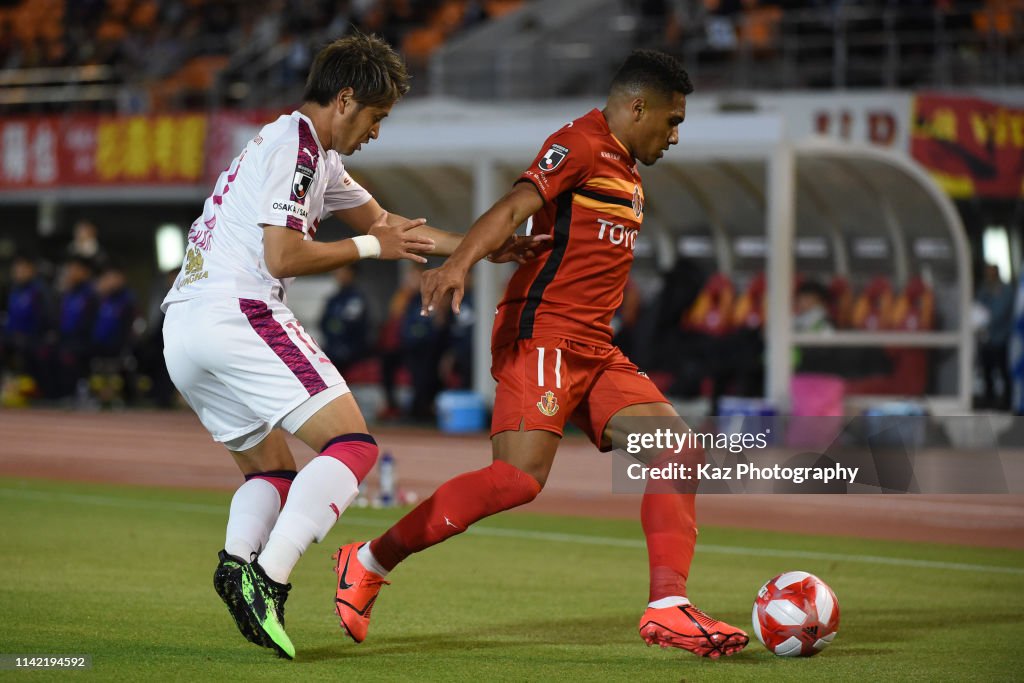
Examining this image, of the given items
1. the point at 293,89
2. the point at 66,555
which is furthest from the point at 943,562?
the point at 293,89

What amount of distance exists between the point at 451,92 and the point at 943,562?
49.1ft

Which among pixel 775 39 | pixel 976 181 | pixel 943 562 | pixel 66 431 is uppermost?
pixel 775 39

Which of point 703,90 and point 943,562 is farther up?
point 703,90

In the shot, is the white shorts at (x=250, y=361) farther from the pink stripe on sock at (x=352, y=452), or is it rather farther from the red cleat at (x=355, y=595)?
the red cleat at (x=355, y=595)

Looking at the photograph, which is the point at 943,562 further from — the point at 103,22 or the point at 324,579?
the point at 103,22

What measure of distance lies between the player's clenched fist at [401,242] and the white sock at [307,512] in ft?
2.49

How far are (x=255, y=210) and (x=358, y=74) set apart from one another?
604 millimetres

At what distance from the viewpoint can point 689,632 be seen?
5.27m

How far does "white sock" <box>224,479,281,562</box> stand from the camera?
5.28 meters

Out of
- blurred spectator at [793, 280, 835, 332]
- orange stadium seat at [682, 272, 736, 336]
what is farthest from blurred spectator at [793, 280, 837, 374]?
orange stadium seat at [682, 272, 736, 336]

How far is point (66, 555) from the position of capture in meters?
8.05

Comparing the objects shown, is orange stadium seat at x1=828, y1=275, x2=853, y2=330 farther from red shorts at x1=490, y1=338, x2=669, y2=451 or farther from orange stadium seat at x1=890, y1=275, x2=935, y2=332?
red shorts at x1=490, y1=338, x2=669, y2=451

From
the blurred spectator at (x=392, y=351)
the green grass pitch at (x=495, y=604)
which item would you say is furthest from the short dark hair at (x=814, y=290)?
the green grass pitch at (x=495, y=604)

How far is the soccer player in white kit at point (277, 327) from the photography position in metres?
5.14
